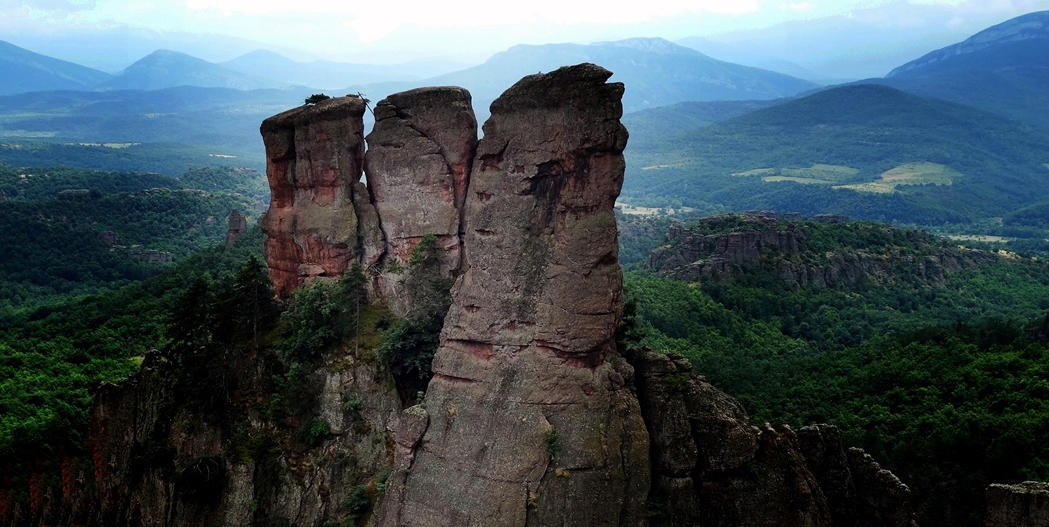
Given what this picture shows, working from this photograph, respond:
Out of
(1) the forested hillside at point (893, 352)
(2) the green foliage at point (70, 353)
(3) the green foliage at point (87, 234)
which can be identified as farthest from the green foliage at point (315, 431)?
(3) the green foliage at point (87, 234)

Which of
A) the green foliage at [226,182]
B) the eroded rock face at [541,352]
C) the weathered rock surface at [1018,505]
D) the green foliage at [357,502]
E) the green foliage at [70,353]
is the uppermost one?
the eroded rock face at [541,352]

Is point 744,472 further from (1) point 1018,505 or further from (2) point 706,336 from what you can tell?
(2) point 706,336

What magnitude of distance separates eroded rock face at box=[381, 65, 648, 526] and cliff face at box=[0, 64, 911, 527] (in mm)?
57

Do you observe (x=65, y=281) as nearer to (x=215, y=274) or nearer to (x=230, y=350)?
(x=215, y=274)

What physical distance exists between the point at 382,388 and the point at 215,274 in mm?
35269

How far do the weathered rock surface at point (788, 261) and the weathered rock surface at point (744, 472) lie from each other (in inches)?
1878

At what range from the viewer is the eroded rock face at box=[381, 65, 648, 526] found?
24.2 meters

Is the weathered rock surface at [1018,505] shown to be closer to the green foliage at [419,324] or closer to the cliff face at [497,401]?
the cliff face at [497,401]

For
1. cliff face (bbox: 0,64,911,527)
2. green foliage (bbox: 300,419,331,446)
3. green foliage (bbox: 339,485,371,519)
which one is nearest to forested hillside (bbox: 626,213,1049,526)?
cliff face (bbox: 0,64,911,527)

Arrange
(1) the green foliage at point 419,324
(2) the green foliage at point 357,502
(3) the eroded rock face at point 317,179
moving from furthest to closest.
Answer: (3) the eroded rock face at point 317,179
(1) the green foliage at point 419,324
(2) the green foliage at point 357,502

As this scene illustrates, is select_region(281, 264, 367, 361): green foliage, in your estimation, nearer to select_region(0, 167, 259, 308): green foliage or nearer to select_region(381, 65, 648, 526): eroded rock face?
select_region(381, 65, 648, 526): eroded rock face

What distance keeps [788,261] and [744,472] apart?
175 feet

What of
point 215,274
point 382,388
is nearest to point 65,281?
point 215,274

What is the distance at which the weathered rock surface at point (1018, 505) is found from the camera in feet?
77.8
